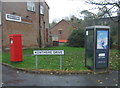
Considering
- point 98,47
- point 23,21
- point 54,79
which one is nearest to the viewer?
point 54,79

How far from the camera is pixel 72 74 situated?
24.7ft

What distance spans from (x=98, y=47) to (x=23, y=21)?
13.6m

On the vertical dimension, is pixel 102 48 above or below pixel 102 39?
below

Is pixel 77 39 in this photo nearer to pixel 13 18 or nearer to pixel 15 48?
pixel 13 18

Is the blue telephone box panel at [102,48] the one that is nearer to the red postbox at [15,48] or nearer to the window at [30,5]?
the red postbox at [15,48]

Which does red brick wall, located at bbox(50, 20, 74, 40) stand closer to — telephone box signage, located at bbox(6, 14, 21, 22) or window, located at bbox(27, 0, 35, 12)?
window, located at bbox(27, 0, 35, 12)

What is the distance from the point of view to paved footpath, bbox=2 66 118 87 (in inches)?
238

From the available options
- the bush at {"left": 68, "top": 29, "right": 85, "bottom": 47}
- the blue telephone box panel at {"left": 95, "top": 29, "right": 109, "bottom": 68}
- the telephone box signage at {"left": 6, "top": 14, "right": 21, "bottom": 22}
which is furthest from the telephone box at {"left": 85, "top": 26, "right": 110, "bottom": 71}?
the bush at {"left": 68, "top": 29, "right": 85, "bottom": 47}

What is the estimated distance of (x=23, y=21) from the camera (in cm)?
1966

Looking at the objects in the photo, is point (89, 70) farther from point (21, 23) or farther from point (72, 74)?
point (21, 23)

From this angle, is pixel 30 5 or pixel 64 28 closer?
pixel 30 5

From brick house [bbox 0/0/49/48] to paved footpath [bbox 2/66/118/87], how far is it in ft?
32.4

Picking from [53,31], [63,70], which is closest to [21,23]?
[63,70]

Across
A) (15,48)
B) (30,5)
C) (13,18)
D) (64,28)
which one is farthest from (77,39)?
(64,28)
